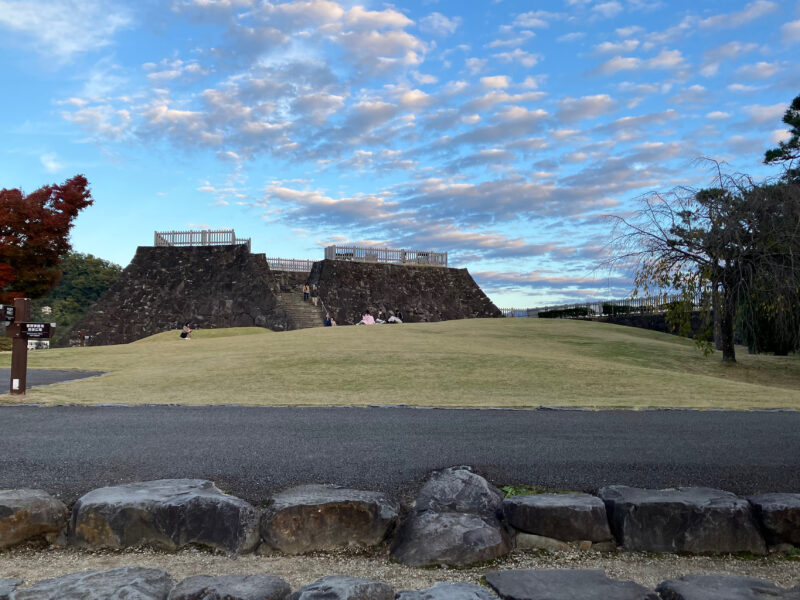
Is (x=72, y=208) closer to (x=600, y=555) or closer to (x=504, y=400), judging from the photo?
(x=504, y=400)

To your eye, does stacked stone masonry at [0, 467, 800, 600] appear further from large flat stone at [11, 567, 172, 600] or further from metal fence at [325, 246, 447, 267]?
metal fence at [325, 246, 447, 267]

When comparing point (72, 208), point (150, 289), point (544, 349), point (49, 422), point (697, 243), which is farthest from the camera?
point (150, 289)

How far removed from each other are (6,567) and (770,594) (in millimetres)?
4287

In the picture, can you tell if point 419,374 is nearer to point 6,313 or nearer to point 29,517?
point 6,313

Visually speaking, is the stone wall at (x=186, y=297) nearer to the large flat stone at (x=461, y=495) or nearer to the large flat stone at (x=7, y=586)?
the large flat stone at (x=461, y=495)

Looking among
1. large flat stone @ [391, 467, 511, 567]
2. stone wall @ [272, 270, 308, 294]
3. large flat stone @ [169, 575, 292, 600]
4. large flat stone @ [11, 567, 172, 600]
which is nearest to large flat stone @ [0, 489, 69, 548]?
large flat stone @ [11, 567, 172, 600]

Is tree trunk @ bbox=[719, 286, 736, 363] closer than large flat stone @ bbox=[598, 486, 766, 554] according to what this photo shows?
No

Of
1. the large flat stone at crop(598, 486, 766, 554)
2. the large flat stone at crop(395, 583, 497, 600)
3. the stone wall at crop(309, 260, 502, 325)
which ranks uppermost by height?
the stone wall at crop(309, 260, 502, 325)

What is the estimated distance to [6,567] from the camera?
3.50 metres

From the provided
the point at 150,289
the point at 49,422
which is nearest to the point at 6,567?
the point at 49,422

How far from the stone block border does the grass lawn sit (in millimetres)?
5211

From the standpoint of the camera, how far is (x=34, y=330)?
376 inches

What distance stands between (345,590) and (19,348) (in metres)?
9.06

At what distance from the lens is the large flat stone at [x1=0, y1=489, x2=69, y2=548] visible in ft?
12.2
